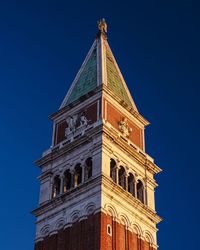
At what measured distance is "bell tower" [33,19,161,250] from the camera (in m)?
63.5

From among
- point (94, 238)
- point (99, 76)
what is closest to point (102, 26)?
point (99, 76)

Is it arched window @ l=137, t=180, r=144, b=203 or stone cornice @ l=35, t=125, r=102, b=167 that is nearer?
stone cornice @ l=35, t=125, r=102, b=167

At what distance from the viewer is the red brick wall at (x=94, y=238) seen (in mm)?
60906

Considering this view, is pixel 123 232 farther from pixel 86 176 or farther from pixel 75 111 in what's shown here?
pixel 75 111

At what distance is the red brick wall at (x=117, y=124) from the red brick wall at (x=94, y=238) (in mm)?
12224

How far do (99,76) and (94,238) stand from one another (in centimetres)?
2183

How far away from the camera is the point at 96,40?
3354 inches

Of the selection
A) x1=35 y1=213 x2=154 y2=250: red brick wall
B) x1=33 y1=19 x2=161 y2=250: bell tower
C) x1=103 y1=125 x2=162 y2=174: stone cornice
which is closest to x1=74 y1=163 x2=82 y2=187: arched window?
x1=33 y1=19 x2=161 y2=250: bell tower

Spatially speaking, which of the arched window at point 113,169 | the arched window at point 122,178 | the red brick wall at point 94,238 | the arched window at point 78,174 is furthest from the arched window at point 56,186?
the arched window at point 122,178

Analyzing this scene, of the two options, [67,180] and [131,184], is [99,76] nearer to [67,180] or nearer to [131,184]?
[67,180]

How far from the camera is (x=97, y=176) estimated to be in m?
64.6

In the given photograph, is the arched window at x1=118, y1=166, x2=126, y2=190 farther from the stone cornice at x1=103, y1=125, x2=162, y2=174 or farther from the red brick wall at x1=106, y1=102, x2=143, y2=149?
the red brick wall at x1=106, y1=102, x2=143, y2=149

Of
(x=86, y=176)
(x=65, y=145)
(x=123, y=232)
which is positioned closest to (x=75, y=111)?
(x=65, y=145)

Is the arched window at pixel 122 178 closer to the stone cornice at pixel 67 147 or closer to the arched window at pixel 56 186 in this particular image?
the stone cornice at pixel 67 147
